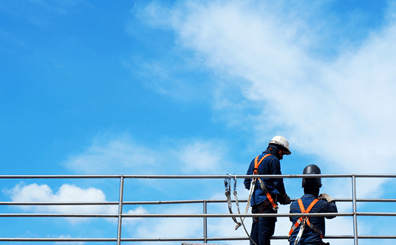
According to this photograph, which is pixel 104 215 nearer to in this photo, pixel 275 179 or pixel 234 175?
pixel 234 175

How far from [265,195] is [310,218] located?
0.83 meters

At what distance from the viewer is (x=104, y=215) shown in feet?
24.9

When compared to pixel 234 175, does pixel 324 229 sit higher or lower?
lower

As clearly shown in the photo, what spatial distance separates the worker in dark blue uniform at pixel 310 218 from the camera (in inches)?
307

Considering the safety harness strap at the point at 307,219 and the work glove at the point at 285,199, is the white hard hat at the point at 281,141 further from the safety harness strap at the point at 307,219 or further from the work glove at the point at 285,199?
the safety harness strap at the point at 307,219

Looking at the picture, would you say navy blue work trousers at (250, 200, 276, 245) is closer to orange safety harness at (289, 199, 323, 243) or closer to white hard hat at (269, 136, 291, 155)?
orange safety harness at (289, 199, 323, 243)

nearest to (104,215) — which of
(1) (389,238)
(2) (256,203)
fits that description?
(2) (256,203)

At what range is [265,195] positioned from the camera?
27.2 feet

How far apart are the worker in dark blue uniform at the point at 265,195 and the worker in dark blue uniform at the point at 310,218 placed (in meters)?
0.39

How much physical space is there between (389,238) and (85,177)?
5.66 meters

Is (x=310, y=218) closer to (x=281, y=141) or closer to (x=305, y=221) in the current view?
(x=305, y=221)

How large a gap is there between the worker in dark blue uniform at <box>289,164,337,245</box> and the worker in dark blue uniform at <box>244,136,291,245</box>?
1.26ft

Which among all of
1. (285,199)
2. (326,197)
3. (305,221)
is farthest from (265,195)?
(326,197)

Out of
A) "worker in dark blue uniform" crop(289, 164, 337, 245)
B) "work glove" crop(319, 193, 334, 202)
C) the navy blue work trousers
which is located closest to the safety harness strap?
"worker in dark blue uniform" crop(289, 164, 337, 245)
